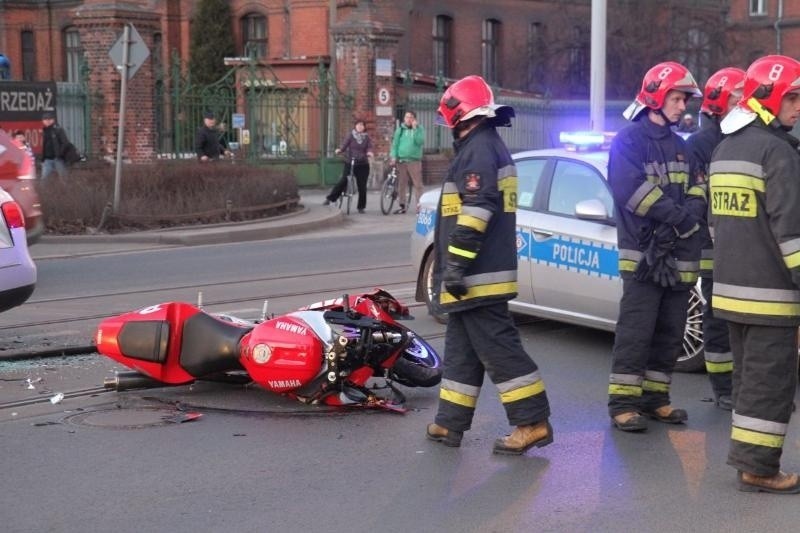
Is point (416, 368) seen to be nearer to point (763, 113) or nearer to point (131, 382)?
point (131, 382)

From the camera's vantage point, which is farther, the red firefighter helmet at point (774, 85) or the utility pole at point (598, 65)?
the utility pole at point (598, 65)

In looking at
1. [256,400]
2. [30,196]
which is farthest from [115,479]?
[30,196]

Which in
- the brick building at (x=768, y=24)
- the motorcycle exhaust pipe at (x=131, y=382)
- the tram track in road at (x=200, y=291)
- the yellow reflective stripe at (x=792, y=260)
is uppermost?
the brick building at (x=768, y=24)

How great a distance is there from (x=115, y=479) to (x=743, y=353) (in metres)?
3.10

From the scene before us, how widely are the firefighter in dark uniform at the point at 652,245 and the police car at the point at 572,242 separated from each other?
135 cm

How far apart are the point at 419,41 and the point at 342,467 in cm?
3632

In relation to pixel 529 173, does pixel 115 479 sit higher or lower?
lower

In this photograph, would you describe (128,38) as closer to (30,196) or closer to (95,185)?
(95,185)

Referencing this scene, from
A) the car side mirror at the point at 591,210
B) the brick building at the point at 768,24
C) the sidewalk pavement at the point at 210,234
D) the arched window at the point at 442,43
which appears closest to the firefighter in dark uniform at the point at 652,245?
the car side mirror at the point at 591,210

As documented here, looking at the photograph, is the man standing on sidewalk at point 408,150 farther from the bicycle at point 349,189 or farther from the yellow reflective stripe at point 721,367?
the yellow reflective stripe at point 721,367

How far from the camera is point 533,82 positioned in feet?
146

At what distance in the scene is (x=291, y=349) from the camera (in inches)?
281

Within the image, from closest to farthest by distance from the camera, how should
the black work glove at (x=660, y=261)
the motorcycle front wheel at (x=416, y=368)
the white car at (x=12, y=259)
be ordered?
1. the black work glove at (x=660, y=261)
2. the motorcycle front wheel at (x=416, y=368)
3. the white car at (x=12, y=259)

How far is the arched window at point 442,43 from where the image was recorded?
4247 centimetres
